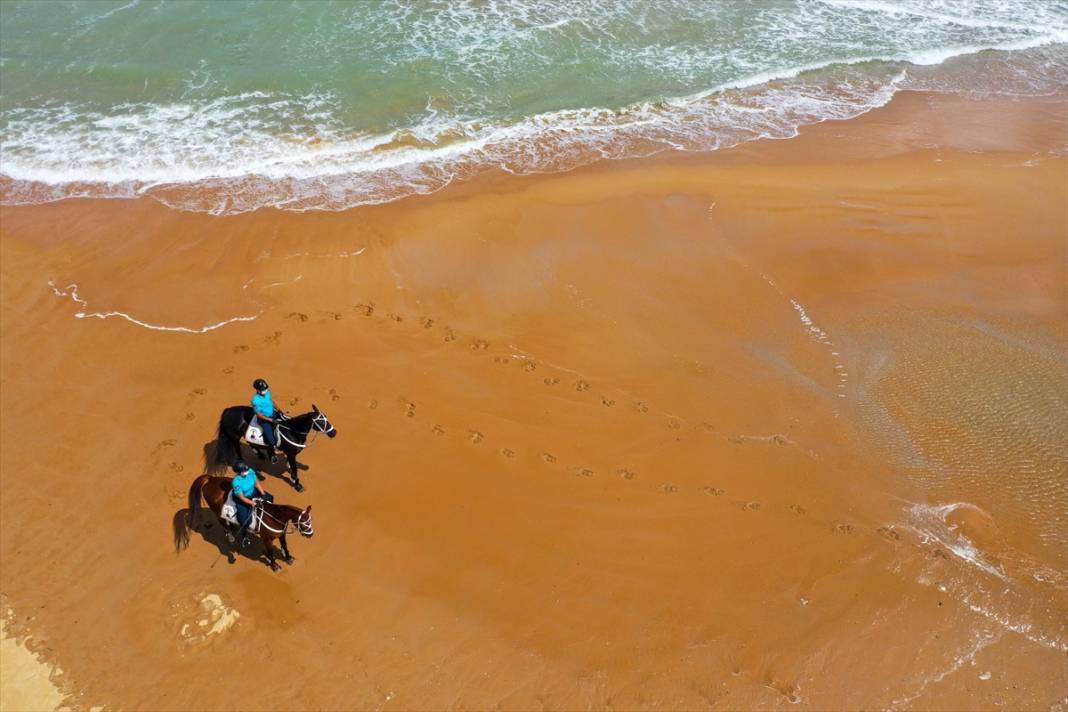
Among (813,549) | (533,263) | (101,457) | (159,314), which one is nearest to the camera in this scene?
(813,549)

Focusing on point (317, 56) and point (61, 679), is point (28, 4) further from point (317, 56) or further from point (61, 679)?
point (61, 679)

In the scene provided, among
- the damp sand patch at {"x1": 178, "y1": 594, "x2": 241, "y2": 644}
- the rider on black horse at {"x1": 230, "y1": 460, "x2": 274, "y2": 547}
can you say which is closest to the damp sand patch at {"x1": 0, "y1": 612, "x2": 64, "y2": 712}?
the damp sand patch at {"x1": 178, "y1": 594, "x2": 241, "y2": 644}

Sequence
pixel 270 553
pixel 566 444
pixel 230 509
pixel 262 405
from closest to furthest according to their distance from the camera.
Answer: pixel 230 509 < pixel 270 553 < pixel 262 405 < pixel 566 444

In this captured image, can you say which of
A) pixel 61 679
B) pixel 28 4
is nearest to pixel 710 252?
pixel 61 679

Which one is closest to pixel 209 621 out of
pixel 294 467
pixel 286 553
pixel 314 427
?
pixel 286 553

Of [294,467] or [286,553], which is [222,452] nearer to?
[294,467]

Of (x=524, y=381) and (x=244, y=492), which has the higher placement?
(x=244, y=492)
